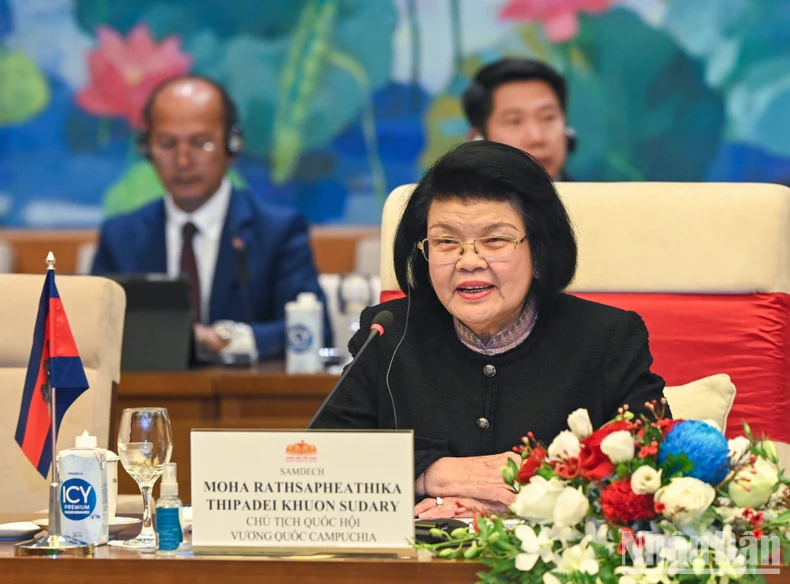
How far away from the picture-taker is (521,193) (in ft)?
6.57

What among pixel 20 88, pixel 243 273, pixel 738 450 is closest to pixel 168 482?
pixel 738 450

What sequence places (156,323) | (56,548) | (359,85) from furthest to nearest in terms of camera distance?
(359,85) < (156,323) < (56,548)

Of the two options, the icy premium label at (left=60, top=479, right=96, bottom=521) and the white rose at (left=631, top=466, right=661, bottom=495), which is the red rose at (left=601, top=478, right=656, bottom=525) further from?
the icy premium label at (left=60, top=479, right=96, bottom=521)

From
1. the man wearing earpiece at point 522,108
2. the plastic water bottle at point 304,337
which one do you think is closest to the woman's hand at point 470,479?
the plastic water bottle at point 304,337

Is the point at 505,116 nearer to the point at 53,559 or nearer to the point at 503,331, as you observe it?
the point at 503,331

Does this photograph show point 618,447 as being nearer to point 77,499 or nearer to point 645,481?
point 645,481

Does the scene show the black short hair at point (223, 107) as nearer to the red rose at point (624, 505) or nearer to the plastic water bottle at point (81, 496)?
the plastic water bottle at point (81, 496)

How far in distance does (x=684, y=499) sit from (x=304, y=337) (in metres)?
2.34

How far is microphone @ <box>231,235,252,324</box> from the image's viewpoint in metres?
4.13

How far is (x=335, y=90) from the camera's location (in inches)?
208

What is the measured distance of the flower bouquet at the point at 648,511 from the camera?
4.17 ft

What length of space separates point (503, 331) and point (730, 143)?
10.8ft

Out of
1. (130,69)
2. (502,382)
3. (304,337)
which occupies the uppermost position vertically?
(130,69)

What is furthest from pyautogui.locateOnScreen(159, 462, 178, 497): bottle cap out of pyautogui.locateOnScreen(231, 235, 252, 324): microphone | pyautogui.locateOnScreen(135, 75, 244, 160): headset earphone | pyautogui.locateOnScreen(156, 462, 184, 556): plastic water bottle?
pyautogui.locateOnScreen(135, 75, 244, 160): headset earphone
